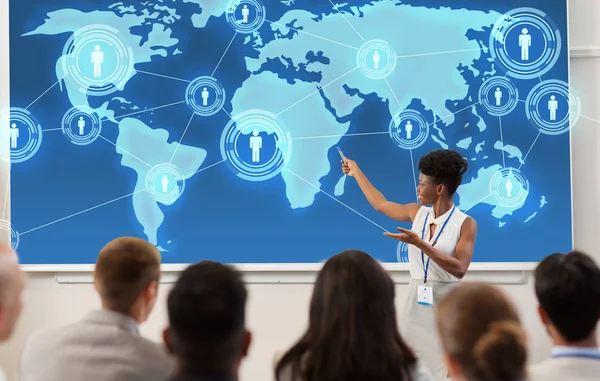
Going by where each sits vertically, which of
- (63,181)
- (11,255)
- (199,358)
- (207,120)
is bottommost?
(199,358)

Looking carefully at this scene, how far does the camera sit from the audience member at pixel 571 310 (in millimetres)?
1497

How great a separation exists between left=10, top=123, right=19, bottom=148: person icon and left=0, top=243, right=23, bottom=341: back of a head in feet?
8.27

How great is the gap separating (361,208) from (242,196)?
2.37 feet

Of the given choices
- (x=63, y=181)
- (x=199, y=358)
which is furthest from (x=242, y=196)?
(x=199, y=358)

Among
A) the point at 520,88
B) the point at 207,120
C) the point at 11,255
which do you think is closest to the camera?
the point at 11,255

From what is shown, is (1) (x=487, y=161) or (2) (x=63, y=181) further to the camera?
(2) (x=63, y=181)

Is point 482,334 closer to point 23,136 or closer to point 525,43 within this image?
point 525,43

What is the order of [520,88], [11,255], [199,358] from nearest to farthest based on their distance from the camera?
[199,358] → [11,255] → [520,88]

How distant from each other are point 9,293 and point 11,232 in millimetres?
2568

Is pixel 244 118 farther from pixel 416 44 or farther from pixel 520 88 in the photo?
pixel 520 88

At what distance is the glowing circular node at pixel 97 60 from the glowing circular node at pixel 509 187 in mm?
2300

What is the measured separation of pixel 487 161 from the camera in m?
3.70

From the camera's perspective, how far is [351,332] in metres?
1.47

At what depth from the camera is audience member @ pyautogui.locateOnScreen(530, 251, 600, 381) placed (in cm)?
150
